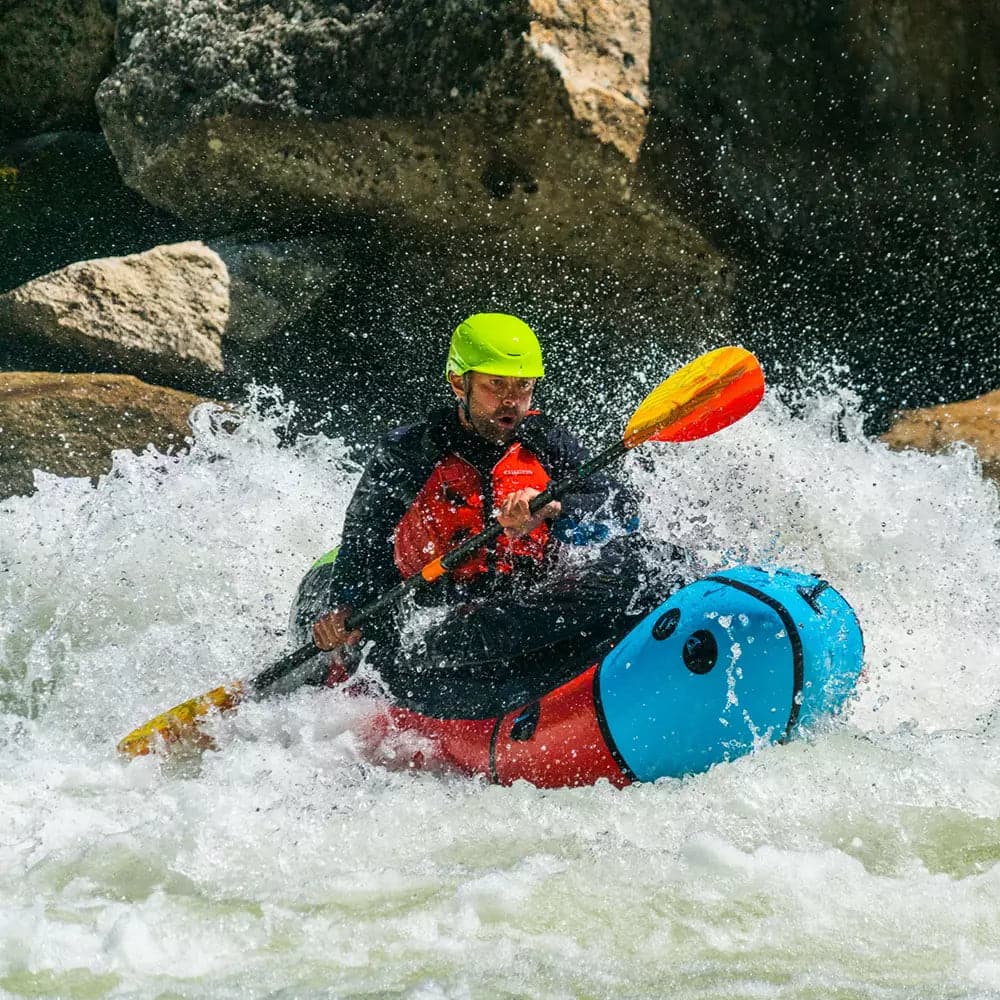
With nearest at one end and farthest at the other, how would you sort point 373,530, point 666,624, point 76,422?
point 666,624 < point 373,530 < point 76,422

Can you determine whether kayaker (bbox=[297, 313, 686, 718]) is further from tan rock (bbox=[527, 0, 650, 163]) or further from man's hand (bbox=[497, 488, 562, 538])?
tan rock (bbox=[527, 0, 650, 163])

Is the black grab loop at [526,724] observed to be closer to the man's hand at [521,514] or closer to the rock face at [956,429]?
the man's hand at [521,514]

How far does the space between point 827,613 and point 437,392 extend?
3.25 metres

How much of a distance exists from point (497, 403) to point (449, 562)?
50cm

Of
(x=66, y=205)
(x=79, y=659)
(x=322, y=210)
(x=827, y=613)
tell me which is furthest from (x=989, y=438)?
(x=66, y=205)

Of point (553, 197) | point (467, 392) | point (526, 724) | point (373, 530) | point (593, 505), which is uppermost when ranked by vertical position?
point (467, 392)

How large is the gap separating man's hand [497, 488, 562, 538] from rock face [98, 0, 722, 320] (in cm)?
261

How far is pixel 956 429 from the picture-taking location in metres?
5.61

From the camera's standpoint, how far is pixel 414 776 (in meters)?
3.88

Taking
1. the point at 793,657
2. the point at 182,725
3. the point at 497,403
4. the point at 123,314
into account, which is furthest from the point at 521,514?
the point at 123,314

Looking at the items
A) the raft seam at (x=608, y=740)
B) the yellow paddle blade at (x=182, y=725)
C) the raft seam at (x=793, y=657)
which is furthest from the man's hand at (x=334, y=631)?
the raft seam at (x=793, y=657)

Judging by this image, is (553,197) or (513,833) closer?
(513,833)

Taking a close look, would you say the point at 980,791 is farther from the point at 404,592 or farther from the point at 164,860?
the point at 164,860

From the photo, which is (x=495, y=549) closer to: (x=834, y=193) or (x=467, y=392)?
(x=467, y=392)
